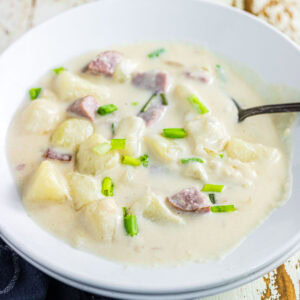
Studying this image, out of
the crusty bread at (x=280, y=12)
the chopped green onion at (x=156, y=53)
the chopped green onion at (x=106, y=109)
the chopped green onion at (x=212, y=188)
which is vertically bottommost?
the chopped green onion at (x=212, y=188)

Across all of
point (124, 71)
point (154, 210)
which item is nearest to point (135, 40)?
point (124, 71)

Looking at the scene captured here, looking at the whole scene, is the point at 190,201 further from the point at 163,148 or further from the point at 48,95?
the point at 48,95

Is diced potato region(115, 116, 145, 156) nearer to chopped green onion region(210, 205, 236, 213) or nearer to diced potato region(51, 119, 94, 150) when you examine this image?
diced potato region(51, 119, 94, 150)

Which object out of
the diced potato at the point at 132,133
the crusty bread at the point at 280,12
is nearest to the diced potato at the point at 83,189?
the diced potato at the point at 132,133

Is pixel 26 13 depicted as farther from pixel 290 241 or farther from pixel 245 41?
pixel 290 241

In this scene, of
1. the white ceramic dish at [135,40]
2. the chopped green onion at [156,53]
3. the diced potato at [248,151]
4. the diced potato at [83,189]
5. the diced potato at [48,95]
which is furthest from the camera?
the chopped green onion at [156,53]

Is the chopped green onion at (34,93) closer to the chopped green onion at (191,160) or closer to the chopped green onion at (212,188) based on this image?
the chopped green onion at (191,160)

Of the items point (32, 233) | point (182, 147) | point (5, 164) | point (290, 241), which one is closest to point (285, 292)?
point (290, 241)
